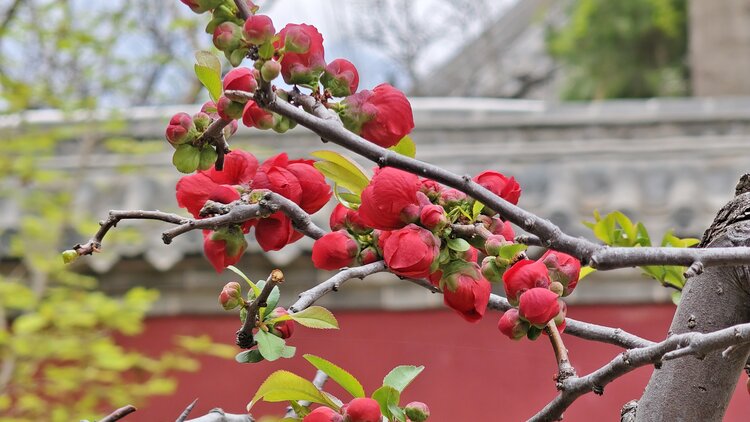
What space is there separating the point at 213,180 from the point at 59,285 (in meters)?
1.89

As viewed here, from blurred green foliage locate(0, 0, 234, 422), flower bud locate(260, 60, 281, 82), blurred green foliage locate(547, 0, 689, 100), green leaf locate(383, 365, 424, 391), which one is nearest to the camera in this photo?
flower bud locate(260, 60, 281, 82)

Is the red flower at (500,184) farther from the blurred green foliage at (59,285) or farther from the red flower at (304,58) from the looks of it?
the blurred green foliage at (59,285)

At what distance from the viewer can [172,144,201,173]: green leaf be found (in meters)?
0.47

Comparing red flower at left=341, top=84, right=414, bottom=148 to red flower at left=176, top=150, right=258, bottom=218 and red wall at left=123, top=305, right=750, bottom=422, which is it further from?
red wall at left=123, top=305, right=750, bottom=422

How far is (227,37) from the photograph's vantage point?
1.42 feet

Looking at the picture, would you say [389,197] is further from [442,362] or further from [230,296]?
[442,362]

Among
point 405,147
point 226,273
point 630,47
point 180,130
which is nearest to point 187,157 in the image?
point 180,130

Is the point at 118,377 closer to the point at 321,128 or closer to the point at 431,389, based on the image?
the point at 431,389

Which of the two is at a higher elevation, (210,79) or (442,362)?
(442,362)

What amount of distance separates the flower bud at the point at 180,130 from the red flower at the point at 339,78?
0.21ft

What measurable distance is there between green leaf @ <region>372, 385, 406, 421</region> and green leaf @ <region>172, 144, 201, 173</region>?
135 mm

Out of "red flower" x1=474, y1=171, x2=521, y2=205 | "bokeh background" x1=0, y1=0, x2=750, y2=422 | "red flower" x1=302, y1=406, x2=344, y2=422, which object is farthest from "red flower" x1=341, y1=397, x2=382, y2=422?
"bokeh background" x1=0, y1=0, x2=750, y2=422

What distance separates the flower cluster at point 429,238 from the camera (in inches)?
17.9

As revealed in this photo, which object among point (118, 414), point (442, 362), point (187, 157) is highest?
point (442, 362)
